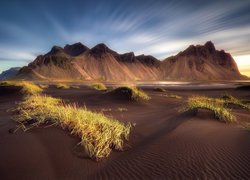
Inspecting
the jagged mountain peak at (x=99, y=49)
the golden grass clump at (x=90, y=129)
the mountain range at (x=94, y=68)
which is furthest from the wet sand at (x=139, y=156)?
the jagged mountain peak at (x=99, y=49)

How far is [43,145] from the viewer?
14.5ft

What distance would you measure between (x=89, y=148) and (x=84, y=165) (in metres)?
0.42

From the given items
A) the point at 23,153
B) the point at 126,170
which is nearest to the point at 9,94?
the point at 23,153

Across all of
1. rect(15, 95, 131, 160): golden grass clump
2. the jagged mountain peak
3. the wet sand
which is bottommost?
the wet sand

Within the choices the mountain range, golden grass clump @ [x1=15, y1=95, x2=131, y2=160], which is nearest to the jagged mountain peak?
the mountain range

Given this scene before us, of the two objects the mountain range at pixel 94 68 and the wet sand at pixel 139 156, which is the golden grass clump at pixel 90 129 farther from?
the mountain range at pixel 94 68

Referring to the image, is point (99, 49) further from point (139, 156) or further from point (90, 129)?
point (139, 156)

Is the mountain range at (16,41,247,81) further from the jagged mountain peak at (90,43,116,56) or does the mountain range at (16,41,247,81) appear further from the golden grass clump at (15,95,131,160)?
the golden grass clump at (15,95,131,160)

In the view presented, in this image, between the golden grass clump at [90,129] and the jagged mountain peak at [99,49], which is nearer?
the golden grass clump at [90,129]

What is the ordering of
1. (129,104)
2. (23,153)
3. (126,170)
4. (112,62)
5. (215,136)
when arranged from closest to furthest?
(126,170) → (23,153) → (215,136) → (129,104) → (112,62)

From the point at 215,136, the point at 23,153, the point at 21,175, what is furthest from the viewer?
the point at 215,136

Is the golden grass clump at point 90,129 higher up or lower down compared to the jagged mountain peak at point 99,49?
lower down

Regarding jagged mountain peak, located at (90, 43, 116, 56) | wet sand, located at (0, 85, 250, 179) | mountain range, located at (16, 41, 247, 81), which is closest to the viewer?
wet sand, located at (0, 85, 250, 179)

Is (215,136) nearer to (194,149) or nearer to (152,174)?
(194,149)
